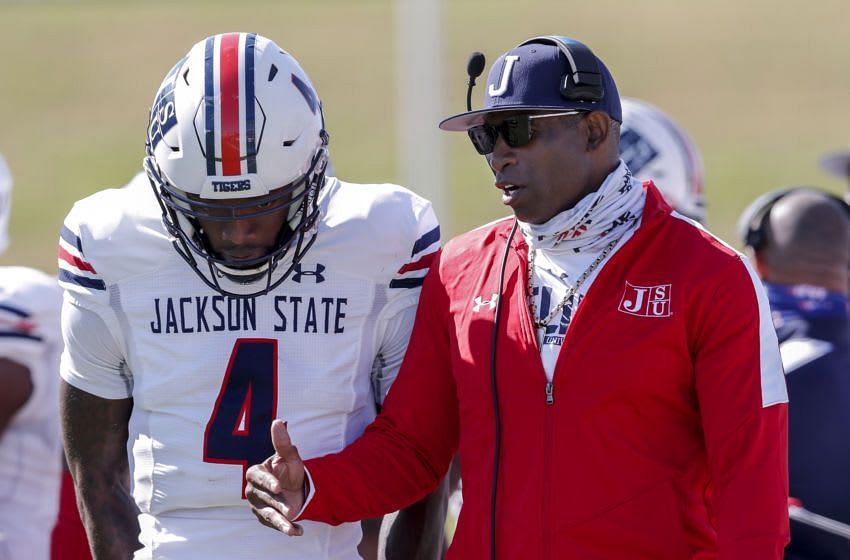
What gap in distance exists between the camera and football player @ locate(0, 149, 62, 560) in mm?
3760

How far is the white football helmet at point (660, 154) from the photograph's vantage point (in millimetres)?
4723

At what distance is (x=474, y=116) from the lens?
2.91 meters

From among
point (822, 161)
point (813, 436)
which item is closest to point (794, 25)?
point (822, 161)

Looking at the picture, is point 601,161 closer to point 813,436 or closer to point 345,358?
point 345,358

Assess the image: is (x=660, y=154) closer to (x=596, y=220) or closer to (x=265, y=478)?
(x=596, y=220)

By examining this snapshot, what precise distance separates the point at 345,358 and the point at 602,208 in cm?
68

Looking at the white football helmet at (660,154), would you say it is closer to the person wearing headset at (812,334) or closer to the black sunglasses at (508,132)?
the person wearing headset at (812,334)

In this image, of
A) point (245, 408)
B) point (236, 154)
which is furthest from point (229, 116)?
point (245, 408)

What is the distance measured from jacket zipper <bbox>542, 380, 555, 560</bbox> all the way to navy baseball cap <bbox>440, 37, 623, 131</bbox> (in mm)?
574

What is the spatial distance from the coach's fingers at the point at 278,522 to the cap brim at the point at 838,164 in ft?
11.3

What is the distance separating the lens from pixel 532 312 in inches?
113

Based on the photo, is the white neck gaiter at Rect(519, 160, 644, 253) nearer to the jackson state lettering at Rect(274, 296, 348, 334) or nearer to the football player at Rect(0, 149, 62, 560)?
the jackson state lettering at Rect(274, 296, 348, 334)

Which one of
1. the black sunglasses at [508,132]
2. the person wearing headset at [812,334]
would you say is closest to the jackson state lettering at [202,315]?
the black sunglasses at [508,132]

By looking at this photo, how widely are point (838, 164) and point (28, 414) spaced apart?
343cm
